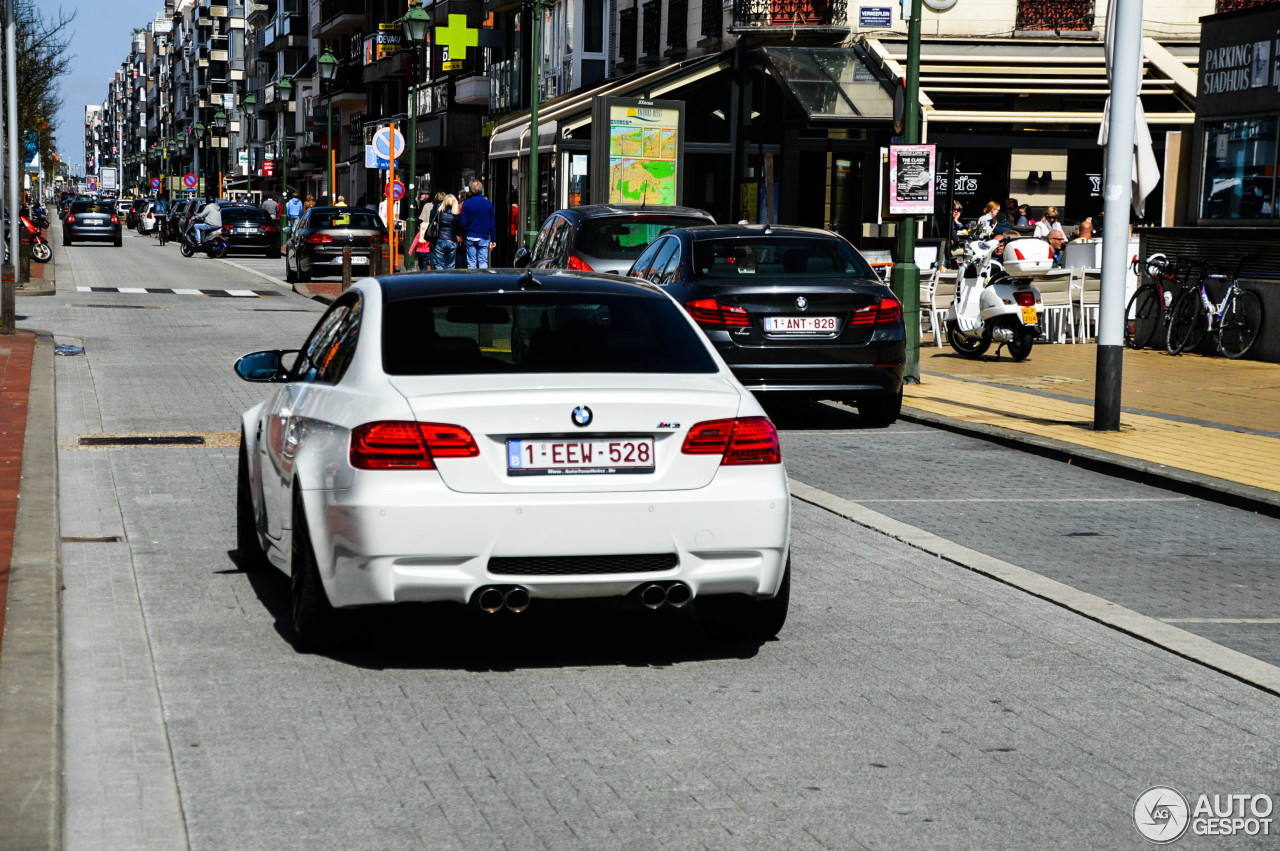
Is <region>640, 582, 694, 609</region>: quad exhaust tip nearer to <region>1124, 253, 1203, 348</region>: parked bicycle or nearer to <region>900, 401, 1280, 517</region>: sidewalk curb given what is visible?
<region>900, 401, 1280, 517</region>: sidewalk curb

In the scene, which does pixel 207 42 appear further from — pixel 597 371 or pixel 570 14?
pixel 597 371

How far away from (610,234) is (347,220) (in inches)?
880

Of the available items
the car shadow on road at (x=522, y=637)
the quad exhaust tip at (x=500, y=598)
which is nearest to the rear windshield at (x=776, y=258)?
the car shadow on road at (x=522, y=637)

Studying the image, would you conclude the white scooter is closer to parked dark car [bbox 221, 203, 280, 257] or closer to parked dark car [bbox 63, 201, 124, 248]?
parked dark car [bbox 221, 203, 280, 257]

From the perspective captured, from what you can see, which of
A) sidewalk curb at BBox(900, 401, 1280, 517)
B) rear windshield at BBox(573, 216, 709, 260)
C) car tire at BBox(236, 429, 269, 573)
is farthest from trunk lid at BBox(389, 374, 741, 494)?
rear windshield at BBox(573, 216, 709, 260)

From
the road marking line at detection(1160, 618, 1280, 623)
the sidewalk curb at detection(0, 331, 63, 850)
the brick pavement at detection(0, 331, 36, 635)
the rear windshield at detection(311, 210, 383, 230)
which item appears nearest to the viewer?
the sidewalk curb at detection(0, 331, 63, 850)

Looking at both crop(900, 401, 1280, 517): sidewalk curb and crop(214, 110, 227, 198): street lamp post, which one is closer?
crop(900, 401, 1280, 517): sidewalk curb

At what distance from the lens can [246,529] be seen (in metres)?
7.69

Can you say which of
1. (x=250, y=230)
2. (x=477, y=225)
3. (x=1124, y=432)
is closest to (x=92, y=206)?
(x=250, y=230)

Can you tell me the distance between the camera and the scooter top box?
63.1 ft

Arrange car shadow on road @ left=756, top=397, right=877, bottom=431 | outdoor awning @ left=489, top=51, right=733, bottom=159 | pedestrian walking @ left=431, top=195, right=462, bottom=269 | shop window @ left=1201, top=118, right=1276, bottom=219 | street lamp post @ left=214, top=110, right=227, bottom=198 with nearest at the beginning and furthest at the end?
car shadow on road @ left=756, top=397, right=877, bottom=431
shop window @ left=1201, top=118, right=1276, bottom=219
pedestrian walking @ left=431, top=195, right=462, bottom=269
outdoor awning @ left=489, top=51, right=733, bottom=159
street lamp post @ left=214, top=110, right=227, bottom=198

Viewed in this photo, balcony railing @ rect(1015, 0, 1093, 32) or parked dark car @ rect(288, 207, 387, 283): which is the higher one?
balcony railing @ rect(1015, 0, 1093, 32)

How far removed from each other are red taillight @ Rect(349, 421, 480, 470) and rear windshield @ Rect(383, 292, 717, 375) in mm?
371

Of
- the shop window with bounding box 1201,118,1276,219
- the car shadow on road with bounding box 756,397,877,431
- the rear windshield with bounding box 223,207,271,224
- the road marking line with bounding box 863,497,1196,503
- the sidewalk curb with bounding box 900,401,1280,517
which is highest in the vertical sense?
the shop window with bounding box 1201,118,1276,219
